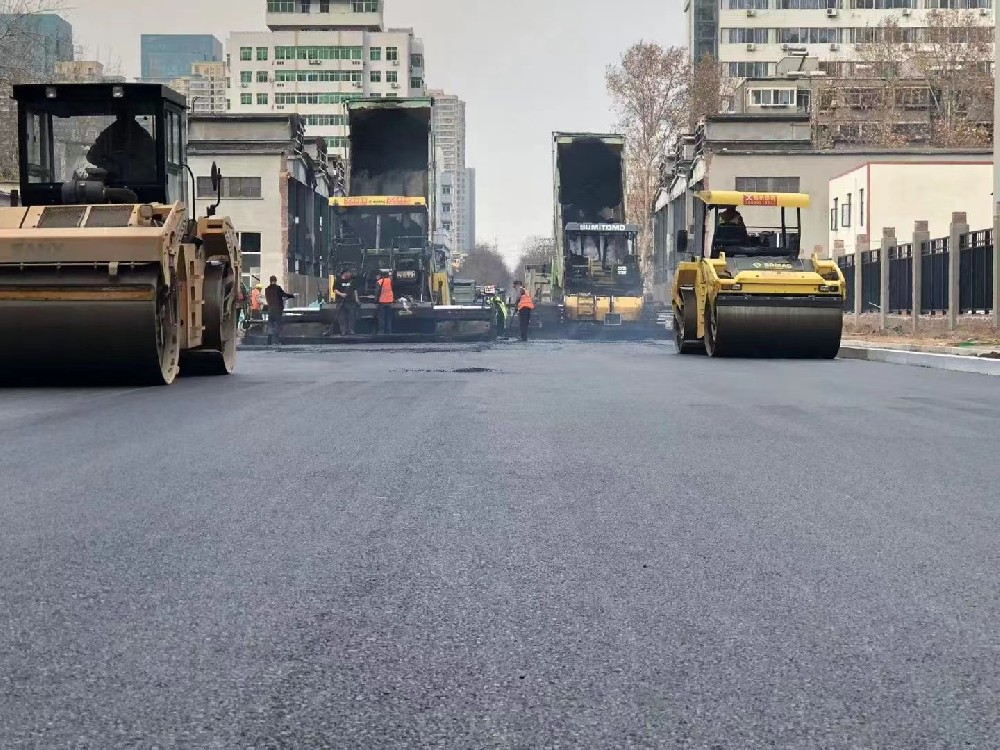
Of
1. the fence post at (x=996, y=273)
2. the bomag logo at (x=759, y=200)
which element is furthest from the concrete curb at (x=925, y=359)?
the fence post at (x=996, y=273)

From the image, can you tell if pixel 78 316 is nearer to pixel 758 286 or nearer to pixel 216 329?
pixel 216 329

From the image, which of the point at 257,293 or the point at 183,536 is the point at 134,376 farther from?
the point at 257,293

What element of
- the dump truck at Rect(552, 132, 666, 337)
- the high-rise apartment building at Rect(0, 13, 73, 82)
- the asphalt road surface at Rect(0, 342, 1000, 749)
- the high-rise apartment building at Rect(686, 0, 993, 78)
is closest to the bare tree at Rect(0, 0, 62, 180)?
the high-rise apartment building at Rect(0, 13, 73, 82)

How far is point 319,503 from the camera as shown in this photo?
7609mm

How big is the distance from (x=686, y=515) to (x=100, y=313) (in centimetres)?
942

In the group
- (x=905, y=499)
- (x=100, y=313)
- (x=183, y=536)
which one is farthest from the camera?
(x=100, y=313)

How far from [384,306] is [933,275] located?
1269 centimetres

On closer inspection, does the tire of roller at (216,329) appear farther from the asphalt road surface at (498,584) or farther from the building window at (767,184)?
the building window at (767,184)

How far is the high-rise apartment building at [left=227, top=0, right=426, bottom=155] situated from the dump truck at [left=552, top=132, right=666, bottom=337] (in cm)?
11147

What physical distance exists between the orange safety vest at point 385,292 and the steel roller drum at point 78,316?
20692mm

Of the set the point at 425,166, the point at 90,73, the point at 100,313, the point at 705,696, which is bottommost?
the point at 705,696

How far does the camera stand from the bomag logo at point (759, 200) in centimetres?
2439

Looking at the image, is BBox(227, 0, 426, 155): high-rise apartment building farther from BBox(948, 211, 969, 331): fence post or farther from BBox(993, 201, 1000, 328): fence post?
BBox(993, 201, 1000, 328): fence post

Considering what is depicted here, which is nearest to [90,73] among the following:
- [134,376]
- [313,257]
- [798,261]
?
[313,257]
